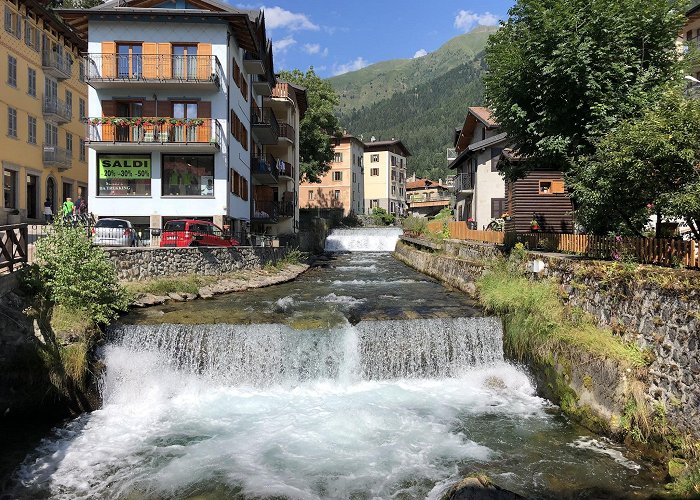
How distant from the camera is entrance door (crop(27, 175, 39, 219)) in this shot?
125 feet

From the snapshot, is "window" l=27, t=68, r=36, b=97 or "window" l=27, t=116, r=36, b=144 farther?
"window" l=27, t=116, r=36, b=144

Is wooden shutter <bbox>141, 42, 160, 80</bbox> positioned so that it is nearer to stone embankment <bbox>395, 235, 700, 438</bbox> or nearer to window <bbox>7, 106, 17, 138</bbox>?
window <bbox>7, 106, 17, 138</bbox>

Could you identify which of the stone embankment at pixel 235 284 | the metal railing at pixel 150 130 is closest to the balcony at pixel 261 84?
the metal railing at pixel 150 130

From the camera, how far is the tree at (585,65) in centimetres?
1597

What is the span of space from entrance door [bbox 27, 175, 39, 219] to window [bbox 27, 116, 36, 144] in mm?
2753

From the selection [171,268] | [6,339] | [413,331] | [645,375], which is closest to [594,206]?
[645,375]

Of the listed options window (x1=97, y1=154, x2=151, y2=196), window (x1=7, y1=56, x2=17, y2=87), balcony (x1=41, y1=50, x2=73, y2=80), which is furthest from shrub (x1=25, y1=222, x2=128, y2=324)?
balcony (x1=41, y1=50, x2=73, y2=80)

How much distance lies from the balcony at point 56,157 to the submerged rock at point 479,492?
41.7m

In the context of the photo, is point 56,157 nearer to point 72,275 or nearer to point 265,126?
point 265,126

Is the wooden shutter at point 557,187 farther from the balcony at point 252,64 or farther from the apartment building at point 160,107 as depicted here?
the balcony at point 252,64

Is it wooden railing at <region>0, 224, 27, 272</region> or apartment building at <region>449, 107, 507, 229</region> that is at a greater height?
apartment building at <region>449, 107, 507, 229</region>

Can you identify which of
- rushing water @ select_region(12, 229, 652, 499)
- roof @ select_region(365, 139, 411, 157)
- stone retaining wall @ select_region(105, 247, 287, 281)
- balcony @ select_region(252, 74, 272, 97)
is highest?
roof @ select_region(365, 139, 411, 157)

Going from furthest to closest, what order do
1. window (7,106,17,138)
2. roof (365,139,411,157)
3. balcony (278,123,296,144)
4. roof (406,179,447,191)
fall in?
roof (406,179,447,191)
roof (365,139,411,157)
balcony (278,123,296,144)
window (7,106,17,138)

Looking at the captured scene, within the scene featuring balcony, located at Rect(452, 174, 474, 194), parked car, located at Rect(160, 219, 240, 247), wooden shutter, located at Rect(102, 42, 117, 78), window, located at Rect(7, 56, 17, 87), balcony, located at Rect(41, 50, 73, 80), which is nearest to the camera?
parked car, located at Rect(160, 219, 240, 247)
